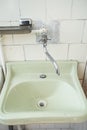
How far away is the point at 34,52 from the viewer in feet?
3.16

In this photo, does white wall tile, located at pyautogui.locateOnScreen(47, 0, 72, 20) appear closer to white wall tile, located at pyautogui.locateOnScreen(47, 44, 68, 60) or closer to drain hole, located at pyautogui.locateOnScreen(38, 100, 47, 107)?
white wall tile, located at pyautogui.locateOnScreen(47, 44, 68, 60)

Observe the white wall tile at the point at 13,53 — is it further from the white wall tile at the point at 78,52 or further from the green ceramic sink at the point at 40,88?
the white wall tile at the point at 78,52

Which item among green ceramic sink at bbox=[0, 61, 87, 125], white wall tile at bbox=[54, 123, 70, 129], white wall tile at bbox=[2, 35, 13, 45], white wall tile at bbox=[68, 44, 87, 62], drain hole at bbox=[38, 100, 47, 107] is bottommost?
white wall tile at bbox=[54, 123, 70, 129]

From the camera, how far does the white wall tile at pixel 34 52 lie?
94 cm

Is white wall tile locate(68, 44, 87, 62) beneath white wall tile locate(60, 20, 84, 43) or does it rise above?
beneath

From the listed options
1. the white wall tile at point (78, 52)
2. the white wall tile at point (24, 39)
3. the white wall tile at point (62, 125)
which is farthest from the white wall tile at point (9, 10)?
the white wall tile at point (62, 125)

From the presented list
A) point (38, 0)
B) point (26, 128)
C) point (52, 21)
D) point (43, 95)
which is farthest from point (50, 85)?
point (26, 128)

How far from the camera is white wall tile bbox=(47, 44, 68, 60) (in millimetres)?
942

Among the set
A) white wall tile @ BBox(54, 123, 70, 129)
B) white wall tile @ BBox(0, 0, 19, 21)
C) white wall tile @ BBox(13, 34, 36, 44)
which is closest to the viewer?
white wall tile @ BBox(0, 0, 19, 21)

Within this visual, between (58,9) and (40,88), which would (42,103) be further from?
(58,9)

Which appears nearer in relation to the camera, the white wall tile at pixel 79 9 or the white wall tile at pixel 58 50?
the white wall tile at pixel 79 9

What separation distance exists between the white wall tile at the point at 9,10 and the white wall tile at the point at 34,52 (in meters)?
0.19

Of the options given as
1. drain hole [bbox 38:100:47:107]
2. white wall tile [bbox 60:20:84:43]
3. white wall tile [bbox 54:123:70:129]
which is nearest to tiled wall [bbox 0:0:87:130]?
white wall tile [bbox 60:20:84:43]

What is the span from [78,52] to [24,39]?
33 cm
